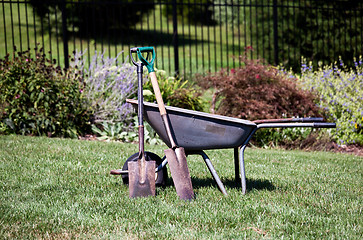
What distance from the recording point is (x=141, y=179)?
→ 3.29m

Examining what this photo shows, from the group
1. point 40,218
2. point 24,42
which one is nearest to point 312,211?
point 40,218

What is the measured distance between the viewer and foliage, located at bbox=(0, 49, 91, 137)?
5.89m

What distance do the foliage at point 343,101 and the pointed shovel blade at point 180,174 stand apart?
4003 millimetres

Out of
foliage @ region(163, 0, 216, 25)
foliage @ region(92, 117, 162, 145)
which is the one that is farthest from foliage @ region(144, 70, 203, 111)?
foliage @ region(163, 0, 216, 25)

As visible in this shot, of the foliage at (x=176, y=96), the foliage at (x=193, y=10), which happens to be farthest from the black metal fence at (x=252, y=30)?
the foliage at (x=176, y=96)

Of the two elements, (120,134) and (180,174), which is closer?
(180,174)

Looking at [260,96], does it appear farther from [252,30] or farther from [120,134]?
[252,30]

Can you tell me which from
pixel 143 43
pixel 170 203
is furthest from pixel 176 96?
pixel 143 43

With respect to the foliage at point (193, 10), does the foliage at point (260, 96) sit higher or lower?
lower

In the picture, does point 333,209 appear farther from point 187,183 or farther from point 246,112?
point 246,112

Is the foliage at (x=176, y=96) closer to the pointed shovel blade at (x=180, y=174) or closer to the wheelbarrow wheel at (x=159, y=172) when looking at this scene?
the wheelbarrow wheel at (x=159, y=172)

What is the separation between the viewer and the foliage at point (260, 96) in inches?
253

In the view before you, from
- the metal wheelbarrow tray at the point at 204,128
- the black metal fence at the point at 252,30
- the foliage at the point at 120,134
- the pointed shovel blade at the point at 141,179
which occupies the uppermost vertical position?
the black metal fence at the point at 252,30

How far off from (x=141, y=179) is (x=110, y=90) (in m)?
3.81
